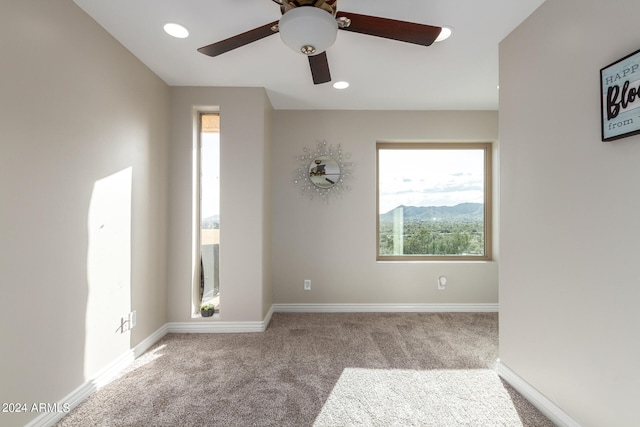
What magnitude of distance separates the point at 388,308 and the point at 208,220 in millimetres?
2332

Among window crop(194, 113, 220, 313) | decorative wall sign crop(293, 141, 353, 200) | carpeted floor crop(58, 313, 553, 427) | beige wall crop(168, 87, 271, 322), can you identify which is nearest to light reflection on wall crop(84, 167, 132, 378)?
carpeted floor crop(58, 313, 553, 427)

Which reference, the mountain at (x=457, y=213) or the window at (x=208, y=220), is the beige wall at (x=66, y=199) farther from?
the mountain at (x=457, y=213)

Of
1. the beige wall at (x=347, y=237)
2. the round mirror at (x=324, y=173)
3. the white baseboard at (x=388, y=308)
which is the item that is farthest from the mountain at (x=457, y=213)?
the white baseboard at (x=388, y=308)

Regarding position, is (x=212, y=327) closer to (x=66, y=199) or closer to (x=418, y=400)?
(x=66, y=199)

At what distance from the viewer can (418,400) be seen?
6.33 feet

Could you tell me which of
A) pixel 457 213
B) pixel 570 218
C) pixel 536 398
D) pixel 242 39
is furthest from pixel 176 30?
pixel 457 213

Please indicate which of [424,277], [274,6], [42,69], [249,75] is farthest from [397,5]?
[424,277]

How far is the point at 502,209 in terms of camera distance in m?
2.21

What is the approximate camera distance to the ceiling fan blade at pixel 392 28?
5.14ft

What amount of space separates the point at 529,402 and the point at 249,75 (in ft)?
10.8

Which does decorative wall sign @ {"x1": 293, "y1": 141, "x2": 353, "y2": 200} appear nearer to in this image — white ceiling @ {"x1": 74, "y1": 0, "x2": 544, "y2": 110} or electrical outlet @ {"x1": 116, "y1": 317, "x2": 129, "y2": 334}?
white ceiling @ {"x1": 74, "y1": 0, "x2": 544, "y2": 110}

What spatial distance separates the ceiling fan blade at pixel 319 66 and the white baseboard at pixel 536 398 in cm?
245

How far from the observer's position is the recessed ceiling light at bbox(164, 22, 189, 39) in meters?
2.07

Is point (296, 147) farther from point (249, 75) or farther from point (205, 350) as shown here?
point (205, 350)
